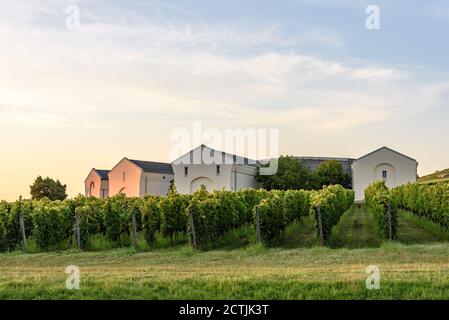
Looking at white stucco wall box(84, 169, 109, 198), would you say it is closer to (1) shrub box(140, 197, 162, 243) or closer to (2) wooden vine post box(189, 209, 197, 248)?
(1) shrub box(140, 197, 162, 243)

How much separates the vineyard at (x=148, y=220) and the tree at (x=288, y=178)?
144ft

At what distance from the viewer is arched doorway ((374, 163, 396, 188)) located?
66200 millimetres

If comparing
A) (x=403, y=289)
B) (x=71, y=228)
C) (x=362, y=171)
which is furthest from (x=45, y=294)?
(x=362, y=171)

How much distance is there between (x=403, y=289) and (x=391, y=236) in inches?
458

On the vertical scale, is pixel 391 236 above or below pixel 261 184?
below

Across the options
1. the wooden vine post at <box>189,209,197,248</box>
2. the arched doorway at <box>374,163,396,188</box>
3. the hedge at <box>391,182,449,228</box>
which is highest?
the arched doorway at <box>374,163,396,188</box>

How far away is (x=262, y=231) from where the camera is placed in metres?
20.5

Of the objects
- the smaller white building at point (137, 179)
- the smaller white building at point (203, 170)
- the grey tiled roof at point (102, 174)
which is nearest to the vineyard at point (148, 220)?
the smaller white building at point (203, 170)

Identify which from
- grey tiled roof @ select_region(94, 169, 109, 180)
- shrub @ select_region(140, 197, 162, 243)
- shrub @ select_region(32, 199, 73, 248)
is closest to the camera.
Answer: shrub @ select_region(140, 197, 162, 243)

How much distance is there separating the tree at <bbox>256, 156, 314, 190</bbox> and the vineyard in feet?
144

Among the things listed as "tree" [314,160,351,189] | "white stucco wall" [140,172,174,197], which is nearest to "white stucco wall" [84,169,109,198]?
"white stucco wall" [140,172,174,197]

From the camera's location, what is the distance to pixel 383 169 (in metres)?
66.8

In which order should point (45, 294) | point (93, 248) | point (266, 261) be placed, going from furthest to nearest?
point (93, 248) → point (266, 261) → point (45, 294)
